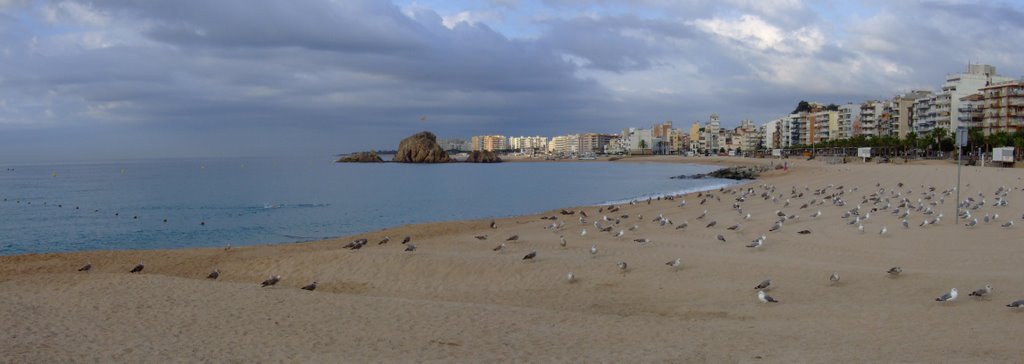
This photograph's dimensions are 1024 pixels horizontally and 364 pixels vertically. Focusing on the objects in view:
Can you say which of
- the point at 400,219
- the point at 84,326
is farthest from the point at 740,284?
the point at 400,219

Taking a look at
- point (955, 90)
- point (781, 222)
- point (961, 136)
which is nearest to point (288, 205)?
point (781, 222)

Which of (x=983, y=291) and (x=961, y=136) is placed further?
(x=961, y=136)

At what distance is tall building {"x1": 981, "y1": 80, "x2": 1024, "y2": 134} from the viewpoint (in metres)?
88.6

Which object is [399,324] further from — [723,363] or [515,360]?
[723,363]

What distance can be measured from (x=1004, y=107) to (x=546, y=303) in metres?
99.5

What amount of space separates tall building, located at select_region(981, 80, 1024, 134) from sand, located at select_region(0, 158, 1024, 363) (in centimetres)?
8259

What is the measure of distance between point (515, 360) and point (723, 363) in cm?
264

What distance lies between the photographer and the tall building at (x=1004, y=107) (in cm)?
8856

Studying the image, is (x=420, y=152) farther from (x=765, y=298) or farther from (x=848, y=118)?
(x=765, y=298)

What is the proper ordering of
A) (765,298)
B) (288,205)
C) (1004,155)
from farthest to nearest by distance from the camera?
(1004,155) < (288,205) < (765,298)

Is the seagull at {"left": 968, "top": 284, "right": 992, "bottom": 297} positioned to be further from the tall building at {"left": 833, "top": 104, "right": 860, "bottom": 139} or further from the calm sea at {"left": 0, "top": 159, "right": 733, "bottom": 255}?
the tall building at {"left": 833, "top": 104, "right": 860, "bottom": 139}

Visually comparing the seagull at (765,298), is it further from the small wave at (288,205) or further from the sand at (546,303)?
the small wave at (288,205)

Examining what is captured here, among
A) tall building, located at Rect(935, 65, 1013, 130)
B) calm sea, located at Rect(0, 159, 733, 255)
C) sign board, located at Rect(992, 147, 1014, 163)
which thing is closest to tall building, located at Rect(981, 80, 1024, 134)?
tall building, located at Rect(935, 65, 1013, 130)

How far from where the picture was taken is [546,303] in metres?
13.8
